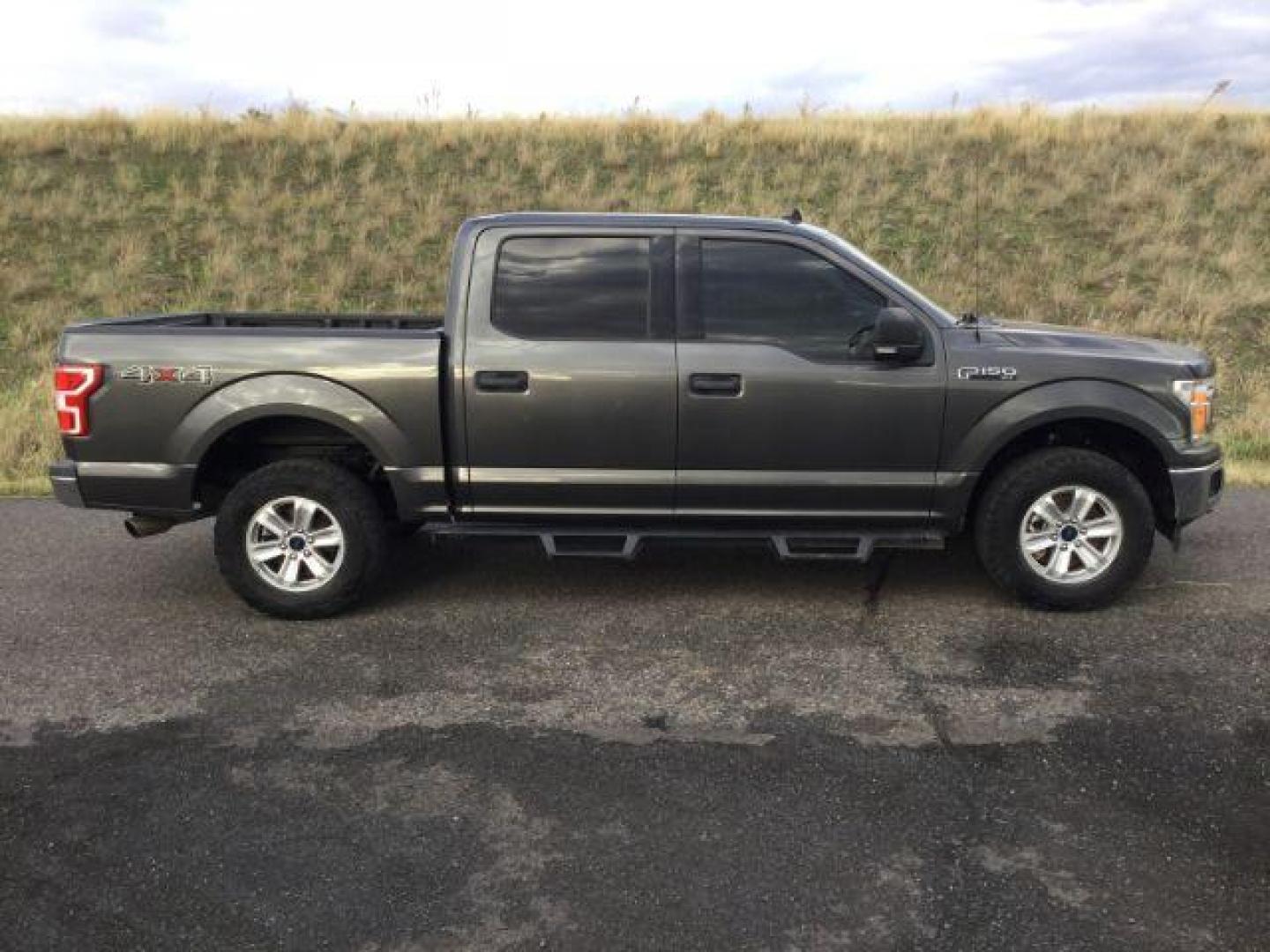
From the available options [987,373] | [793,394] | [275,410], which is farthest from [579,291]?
[987,373]

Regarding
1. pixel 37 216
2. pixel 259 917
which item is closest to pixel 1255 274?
pixel 259 917

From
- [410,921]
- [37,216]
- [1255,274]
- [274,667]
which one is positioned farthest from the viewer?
[37,216]

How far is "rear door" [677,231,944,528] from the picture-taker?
5.08m

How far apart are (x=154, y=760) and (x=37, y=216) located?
17.7 meters

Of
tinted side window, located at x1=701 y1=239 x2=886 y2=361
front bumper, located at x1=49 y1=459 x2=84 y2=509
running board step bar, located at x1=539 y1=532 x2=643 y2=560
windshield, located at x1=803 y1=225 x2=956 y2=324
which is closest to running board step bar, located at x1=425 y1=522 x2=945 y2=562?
running board step bar, located at x1=539 y1=532 x2=643 y2=560

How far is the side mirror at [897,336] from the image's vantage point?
4.91m

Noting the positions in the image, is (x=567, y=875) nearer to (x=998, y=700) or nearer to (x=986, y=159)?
(x=998, y=700)

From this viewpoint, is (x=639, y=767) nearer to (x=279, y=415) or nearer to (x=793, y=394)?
(x=793, y=394)

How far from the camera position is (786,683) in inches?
174

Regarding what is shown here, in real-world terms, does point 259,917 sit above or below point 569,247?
below

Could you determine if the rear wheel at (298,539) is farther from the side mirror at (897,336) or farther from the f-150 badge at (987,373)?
the f-150 badge at (987,373)

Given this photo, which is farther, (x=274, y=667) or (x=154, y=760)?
(x=274, y=667)

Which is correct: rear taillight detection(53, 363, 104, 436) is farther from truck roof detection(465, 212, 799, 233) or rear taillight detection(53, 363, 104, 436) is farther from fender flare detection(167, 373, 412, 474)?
truck roof detection(465, 212, 799, 233)

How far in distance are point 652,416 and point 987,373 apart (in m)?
1.62
